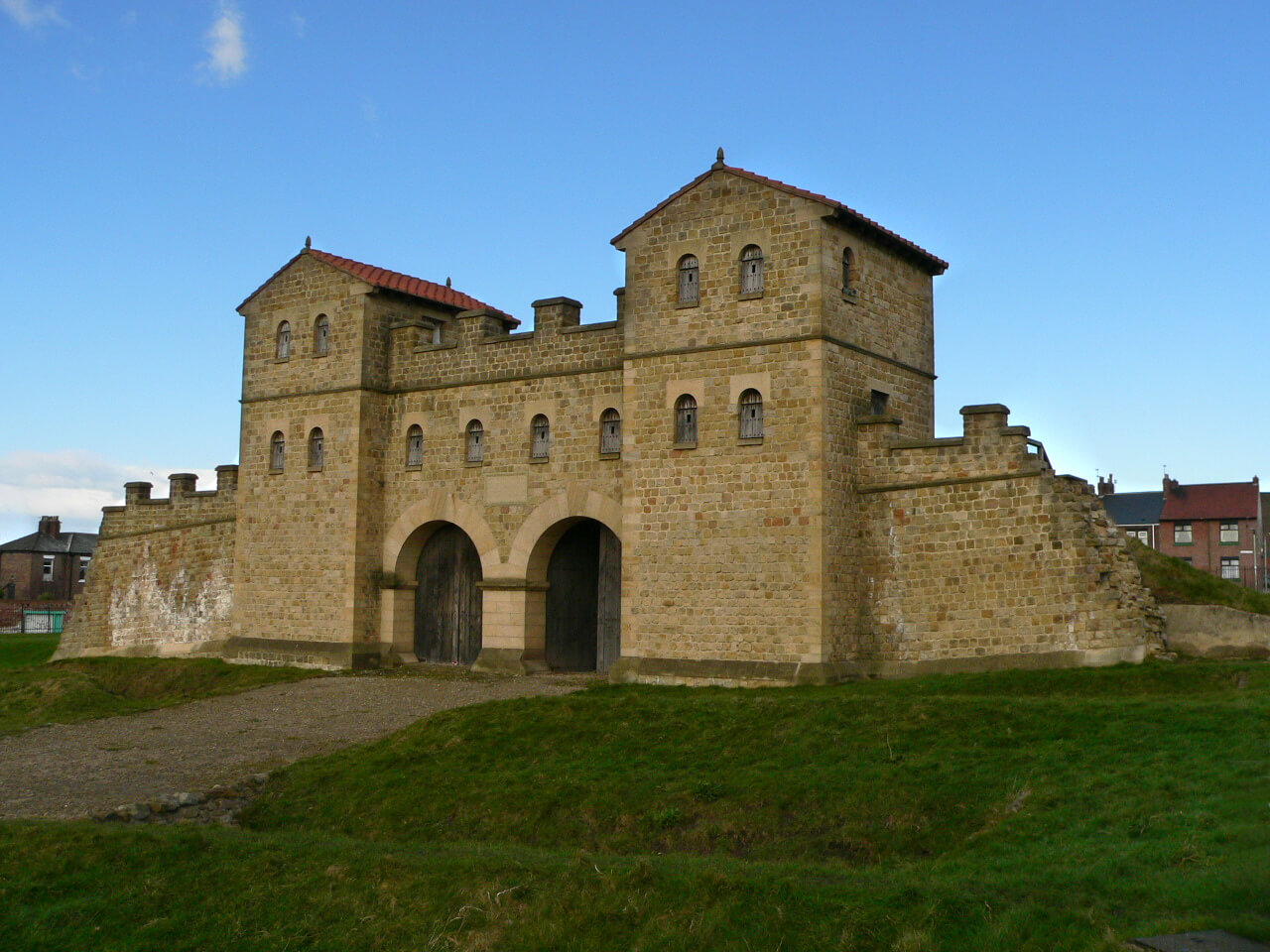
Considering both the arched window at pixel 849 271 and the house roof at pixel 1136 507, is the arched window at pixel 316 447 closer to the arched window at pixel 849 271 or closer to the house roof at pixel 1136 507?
the arched window at pixel 849 271

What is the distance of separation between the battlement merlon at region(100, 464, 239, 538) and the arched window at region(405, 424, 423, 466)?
18.1 feet

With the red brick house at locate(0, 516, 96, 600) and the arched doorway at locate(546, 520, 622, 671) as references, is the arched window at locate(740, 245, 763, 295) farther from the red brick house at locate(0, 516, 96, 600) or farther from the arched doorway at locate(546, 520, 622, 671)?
the red brick house at locate(0, 516, 96, 600)

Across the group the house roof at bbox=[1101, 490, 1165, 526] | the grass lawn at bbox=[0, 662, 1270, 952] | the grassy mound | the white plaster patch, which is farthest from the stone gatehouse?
the house roof at bbox=[1101, 490, 1165, 526]

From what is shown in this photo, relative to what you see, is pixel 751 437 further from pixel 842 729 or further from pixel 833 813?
pixel 833 813

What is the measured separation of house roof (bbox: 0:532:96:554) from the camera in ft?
238

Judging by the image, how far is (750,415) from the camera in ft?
72.6

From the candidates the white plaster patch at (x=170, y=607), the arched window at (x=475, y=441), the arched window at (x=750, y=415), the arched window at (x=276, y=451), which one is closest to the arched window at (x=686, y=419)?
the arched window at (x=750, y=415)

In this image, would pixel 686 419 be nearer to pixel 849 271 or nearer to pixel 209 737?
pixel 849 271

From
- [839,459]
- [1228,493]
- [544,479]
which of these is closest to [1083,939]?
[839,459]

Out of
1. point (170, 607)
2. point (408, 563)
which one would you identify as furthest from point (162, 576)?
point (408, 563)

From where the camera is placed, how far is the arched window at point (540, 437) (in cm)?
2556

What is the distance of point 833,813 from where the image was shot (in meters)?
13.5

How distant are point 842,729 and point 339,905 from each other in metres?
6.87

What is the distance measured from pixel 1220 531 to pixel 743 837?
54.6m
